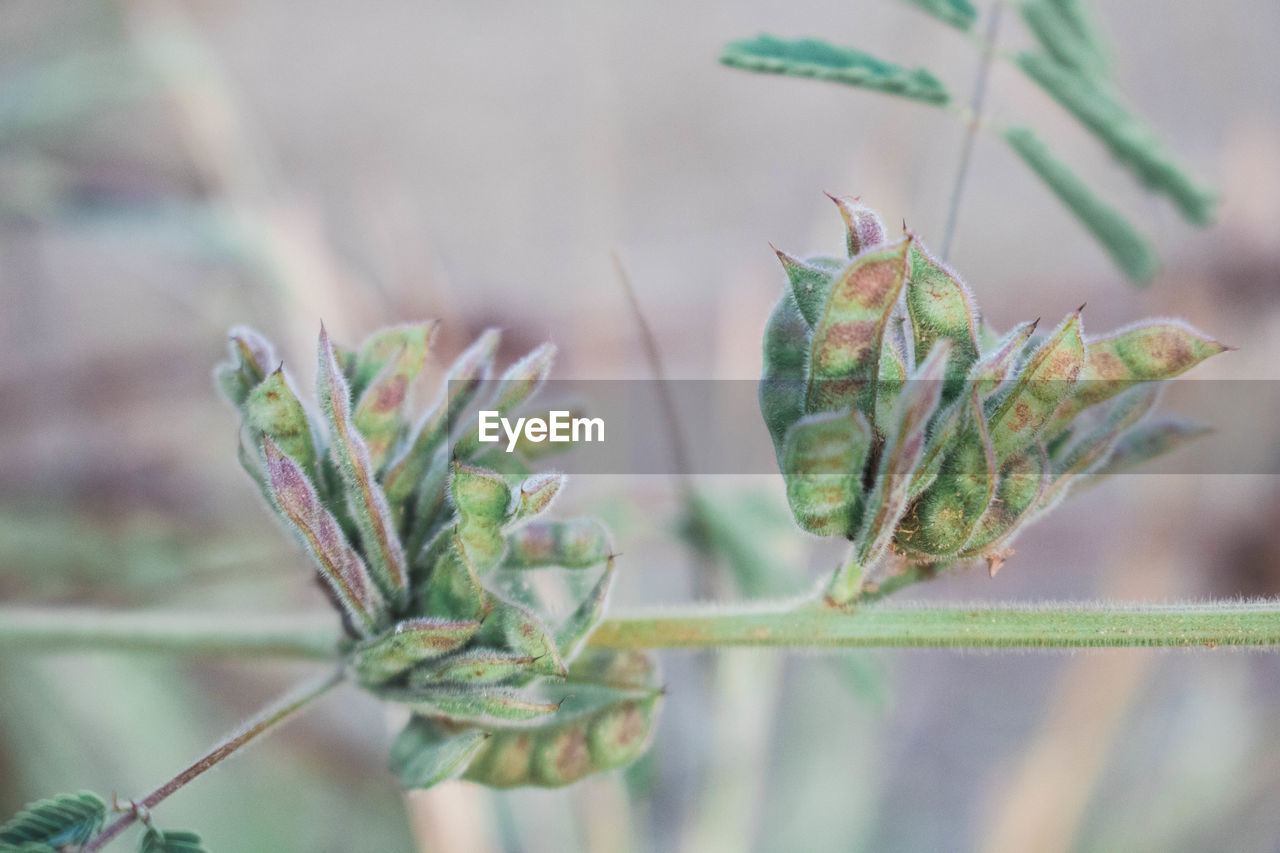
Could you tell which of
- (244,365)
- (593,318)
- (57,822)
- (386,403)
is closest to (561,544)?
(386,403)

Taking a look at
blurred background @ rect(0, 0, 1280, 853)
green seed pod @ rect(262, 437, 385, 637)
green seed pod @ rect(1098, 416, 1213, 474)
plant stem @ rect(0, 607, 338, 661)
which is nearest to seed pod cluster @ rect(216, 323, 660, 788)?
green seed pod @ rect(262, 437, 385, 637)

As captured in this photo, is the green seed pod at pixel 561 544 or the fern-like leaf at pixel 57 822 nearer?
the fern-like leaf at pixel 57 822

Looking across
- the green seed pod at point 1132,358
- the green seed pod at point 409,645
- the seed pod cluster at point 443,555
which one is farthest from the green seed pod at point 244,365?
the green seed pod at point 1132,358

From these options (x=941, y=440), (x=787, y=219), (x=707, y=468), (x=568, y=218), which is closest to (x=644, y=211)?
(x=568, y=218)

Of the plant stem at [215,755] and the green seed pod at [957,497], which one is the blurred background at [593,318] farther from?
the plant stem at [215,755]

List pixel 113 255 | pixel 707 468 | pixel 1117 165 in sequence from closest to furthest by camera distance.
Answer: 1. pixel 1117 165
2. pixel 707 468
3. pixel 113 255

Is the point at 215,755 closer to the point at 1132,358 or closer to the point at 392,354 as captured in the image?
the point at 392,354

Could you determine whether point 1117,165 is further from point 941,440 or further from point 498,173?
point 498,173
